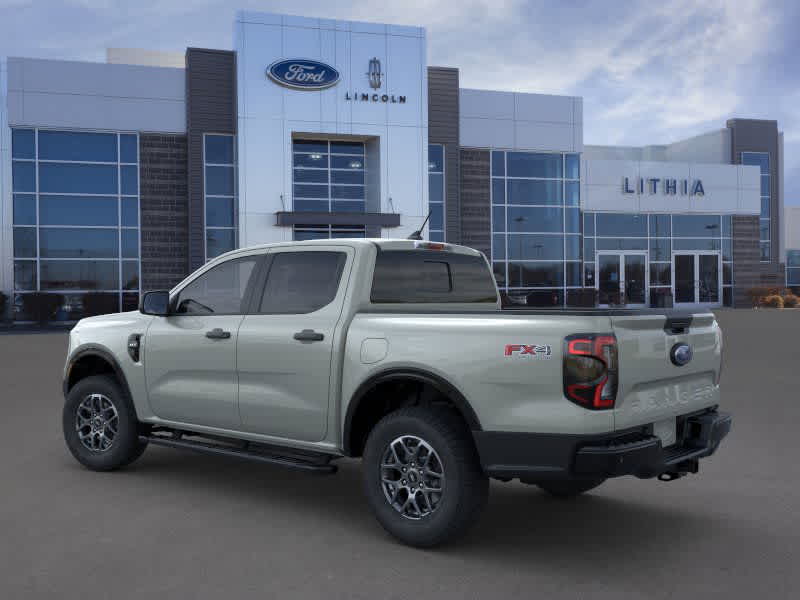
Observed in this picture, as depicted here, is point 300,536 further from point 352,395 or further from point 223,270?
point 223,270

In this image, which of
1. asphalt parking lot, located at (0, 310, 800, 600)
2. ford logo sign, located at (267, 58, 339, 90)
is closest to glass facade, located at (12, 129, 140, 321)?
ford logo sign, located at (267, 58, 339, 90)

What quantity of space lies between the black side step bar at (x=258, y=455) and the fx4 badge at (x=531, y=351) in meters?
1.58

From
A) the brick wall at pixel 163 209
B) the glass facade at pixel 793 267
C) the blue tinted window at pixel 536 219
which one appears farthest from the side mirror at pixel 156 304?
the glass facade at pixel 793 267

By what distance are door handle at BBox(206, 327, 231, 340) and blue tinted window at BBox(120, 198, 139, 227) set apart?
2521cm

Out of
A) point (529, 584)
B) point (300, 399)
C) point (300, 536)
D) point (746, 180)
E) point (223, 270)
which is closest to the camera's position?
point (529, 584)

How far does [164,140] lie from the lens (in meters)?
30.0

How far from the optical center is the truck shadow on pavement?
4859 millimetres

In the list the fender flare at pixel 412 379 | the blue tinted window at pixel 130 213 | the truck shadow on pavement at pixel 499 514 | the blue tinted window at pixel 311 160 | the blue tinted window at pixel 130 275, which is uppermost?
the blue tinted window at pixel 311 160

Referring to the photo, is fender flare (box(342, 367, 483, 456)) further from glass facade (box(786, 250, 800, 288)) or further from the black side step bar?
glass facade (box(786, 250, 800, 288))

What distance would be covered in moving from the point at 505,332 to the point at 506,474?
0.77 m

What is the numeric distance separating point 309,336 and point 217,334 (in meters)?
0.95

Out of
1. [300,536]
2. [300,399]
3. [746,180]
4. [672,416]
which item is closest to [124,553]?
[300,536]

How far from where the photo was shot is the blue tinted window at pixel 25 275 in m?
28.6

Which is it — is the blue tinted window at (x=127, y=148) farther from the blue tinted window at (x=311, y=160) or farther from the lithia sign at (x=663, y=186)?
the lithia sign at (x=663, y=186)
